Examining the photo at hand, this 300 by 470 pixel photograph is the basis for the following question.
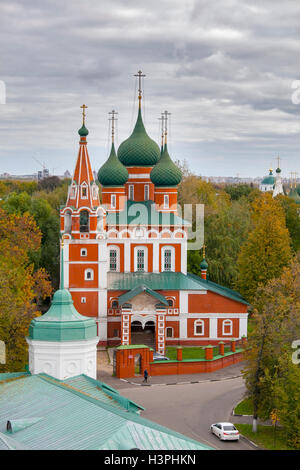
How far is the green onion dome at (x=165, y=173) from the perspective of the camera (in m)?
41.1

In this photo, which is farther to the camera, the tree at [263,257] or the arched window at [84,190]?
the tree at [263,257]

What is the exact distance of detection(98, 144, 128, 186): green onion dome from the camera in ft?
135

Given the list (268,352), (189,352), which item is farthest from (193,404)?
(189,352)

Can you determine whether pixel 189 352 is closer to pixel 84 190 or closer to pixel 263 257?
pixel 263 257

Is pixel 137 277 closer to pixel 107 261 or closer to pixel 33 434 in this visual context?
pixel 107 261

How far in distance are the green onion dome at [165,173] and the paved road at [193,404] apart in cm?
1326

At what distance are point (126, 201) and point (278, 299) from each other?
16.3 m

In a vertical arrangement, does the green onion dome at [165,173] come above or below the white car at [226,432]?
above

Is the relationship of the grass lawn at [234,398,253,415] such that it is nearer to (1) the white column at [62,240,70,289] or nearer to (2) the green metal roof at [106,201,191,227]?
(1) the white column at [62,240,70,289]

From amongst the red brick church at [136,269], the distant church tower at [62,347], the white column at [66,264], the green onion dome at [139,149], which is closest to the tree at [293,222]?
the red brick church at [136,269]

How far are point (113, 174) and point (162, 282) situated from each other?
7.16 meters

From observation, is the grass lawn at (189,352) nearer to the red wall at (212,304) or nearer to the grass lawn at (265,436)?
the red wall at (212,304)

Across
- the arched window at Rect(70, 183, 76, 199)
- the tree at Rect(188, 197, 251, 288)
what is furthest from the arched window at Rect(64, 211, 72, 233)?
the tree at Rect(188, 197, 251, 288)

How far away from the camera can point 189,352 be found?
36.5m
